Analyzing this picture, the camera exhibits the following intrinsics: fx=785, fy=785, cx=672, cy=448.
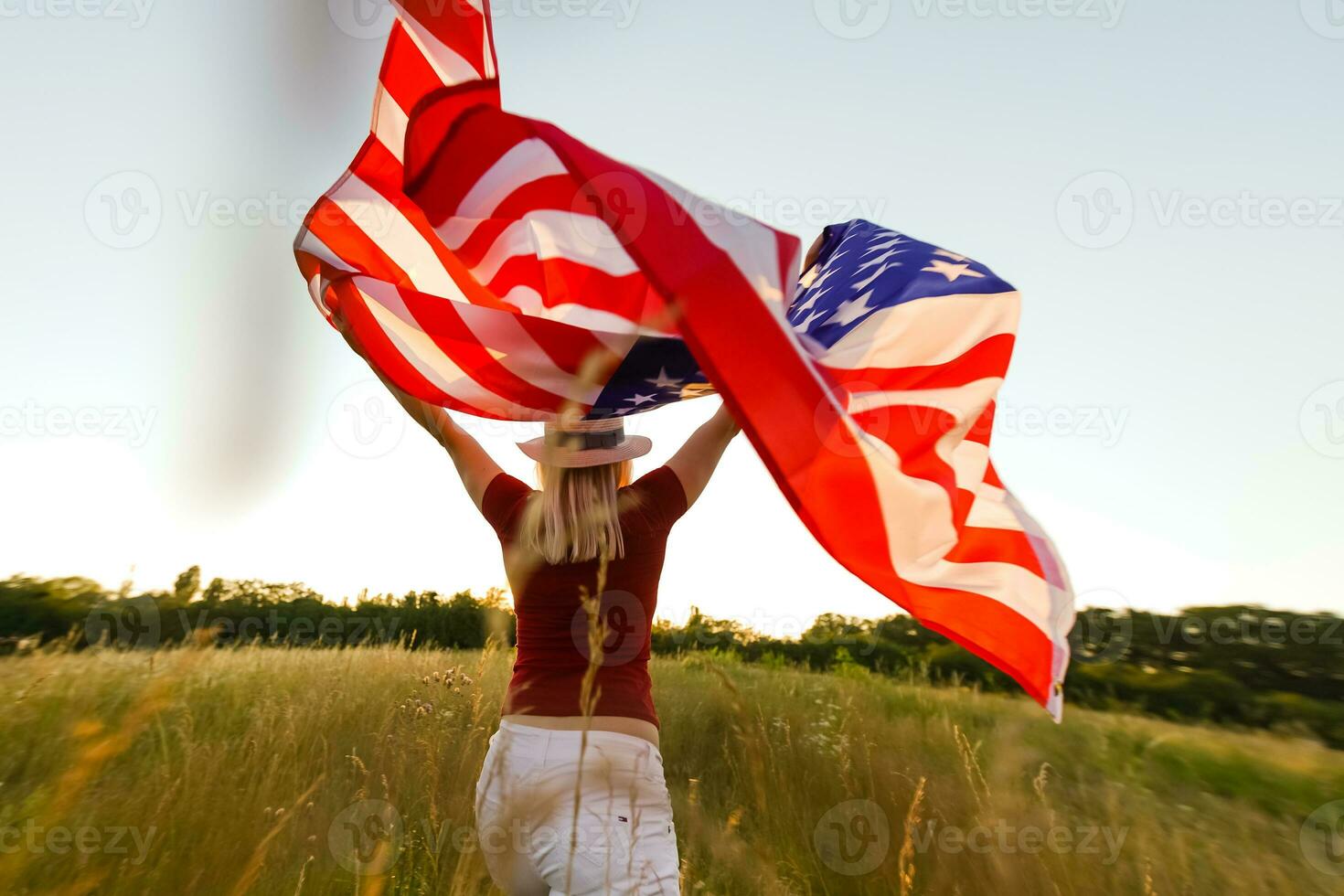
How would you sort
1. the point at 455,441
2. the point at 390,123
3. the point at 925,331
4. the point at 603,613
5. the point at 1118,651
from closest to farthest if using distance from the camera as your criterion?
the point at 603,613 → the point at 455,441 → the point at 925,331 → the point at 390,123 → the point at 1118,651

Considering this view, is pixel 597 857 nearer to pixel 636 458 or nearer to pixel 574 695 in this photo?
pixel 574 695

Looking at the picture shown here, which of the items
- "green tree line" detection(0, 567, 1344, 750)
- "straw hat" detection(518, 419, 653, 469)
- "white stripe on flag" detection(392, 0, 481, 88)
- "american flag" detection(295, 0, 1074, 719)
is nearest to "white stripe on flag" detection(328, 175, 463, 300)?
"american flag" detection(295, 0, 1074, 719)

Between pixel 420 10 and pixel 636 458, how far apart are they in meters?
2.02

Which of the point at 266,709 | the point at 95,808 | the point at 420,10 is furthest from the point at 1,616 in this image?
the point at 420,10

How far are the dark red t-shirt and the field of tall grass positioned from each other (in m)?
0.25

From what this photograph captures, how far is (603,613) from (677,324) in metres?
0.80

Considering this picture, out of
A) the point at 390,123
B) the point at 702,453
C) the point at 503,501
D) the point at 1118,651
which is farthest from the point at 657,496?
the point at 1118,651

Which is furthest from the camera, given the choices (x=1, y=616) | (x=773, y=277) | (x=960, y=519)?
(x=1, y=616)

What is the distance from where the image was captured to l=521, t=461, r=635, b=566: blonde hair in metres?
2.17

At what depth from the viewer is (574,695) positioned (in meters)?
2.10

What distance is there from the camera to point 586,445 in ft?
7.77

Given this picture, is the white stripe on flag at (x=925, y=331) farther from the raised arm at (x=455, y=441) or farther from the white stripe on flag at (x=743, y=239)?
the raised arm at (x=455, y=441)

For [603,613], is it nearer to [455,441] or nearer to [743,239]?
[455,441]

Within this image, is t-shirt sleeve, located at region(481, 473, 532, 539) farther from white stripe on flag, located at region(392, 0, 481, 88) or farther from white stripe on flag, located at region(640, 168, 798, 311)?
white stripe on flag, located at region(392, 0, 481, 88)
